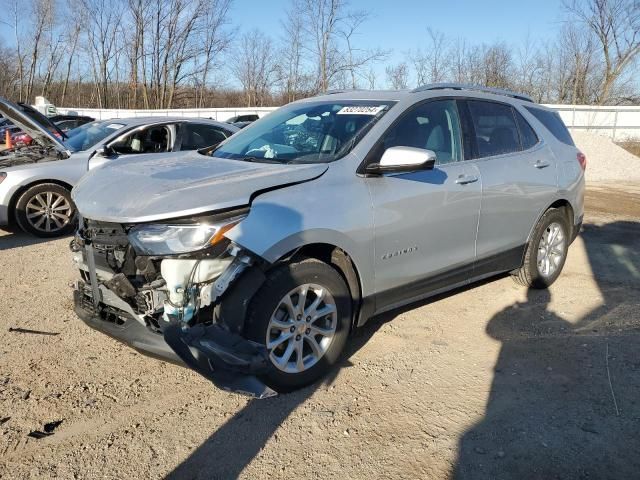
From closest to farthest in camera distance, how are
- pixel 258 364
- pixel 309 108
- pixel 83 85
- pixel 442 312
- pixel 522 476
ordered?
pixel 522 476
pixel 258 364
pixel 309 108
pixel 442 312
pixel 83 85

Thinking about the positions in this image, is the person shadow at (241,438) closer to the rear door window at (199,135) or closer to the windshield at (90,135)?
the rear door window at (199,135)

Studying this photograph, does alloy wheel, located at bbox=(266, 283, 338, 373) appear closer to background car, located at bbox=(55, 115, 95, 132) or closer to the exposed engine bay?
the exposed engine bay

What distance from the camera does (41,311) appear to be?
4.63 metres

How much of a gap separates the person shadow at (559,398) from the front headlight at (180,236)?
1.74 meters

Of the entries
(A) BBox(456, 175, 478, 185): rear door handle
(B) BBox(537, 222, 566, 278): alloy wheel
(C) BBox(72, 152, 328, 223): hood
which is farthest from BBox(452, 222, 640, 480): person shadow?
(C) BBox(72, 152, 328, 223): hood

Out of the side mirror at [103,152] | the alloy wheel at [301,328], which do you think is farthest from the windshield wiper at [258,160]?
the side mirror at [103,152]

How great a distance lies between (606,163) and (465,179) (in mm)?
17492

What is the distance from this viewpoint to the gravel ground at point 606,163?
1836cm

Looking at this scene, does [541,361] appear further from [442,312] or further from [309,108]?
[309,108]

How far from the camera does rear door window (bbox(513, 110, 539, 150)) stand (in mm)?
5010

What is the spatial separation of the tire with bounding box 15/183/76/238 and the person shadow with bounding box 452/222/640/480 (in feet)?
18.9

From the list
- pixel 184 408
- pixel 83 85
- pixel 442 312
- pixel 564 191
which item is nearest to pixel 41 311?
pixel 184 408

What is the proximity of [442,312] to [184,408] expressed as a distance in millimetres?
2503

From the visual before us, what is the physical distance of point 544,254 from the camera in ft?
17.6
